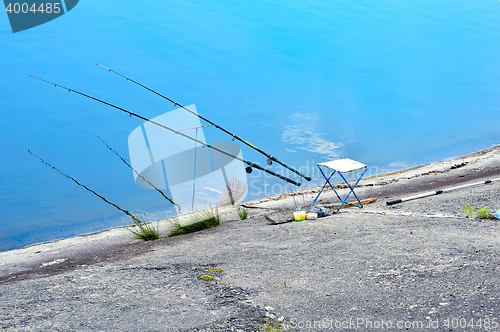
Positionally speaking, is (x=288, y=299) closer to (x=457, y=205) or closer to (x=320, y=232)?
(x=320, y=232)

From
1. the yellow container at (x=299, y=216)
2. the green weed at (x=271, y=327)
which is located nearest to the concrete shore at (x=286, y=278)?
the green weed at (x=271, y=327)

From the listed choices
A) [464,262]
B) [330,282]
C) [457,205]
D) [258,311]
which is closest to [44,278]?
[258,311]

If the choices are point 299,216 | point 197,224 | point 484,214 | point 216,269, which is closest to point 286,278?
point 216,269

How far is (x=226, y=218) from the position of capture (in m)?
6.85

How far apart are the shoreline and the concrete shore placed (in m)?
0.06

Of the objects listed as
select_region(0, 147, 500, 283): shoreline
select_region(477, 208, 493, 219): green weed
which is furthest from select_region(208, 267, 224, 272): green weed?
select_region(477, 208, 493, 219): green weed

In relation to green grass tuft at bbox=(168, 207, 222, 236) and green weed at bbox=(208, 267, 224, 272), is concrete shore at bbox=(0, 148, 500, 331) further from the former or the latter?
green grass tuft at bbox=(168, 207, 222, 236)

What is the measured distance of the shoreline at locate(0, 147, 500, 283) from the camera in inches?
187

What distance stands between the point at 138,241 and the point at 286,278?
129 inches

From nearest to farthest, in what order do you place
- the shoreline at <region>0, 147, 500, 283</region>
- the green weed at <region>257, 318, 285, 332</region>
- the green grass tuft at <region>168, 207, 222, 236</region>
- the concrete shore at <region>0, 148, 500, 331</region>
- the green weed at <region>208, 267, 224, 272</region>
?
the green weed at <region>257, 318, 285, 332</region>
the concrete shore at <region>0, 148, 500, 331</region>
the green weed at <region>208, 267, 224, 272</region>
the shoreline at <region>0, 147, 500, 283</region>
the green grass tuft at <region>168, 207, 222, 236</region>

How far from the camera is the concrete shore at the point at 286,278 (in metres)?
2.60

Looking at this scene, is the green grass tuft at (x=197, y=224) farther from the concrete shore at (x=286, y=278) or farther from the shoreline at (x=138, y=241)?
the concrete shore at (x=286, y=278)

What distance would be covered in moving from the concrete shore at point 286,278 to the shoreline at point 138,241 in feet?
0.19

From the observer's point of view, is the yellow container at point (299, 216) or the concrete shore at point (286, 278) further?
the yellow container at point (299, 216)
